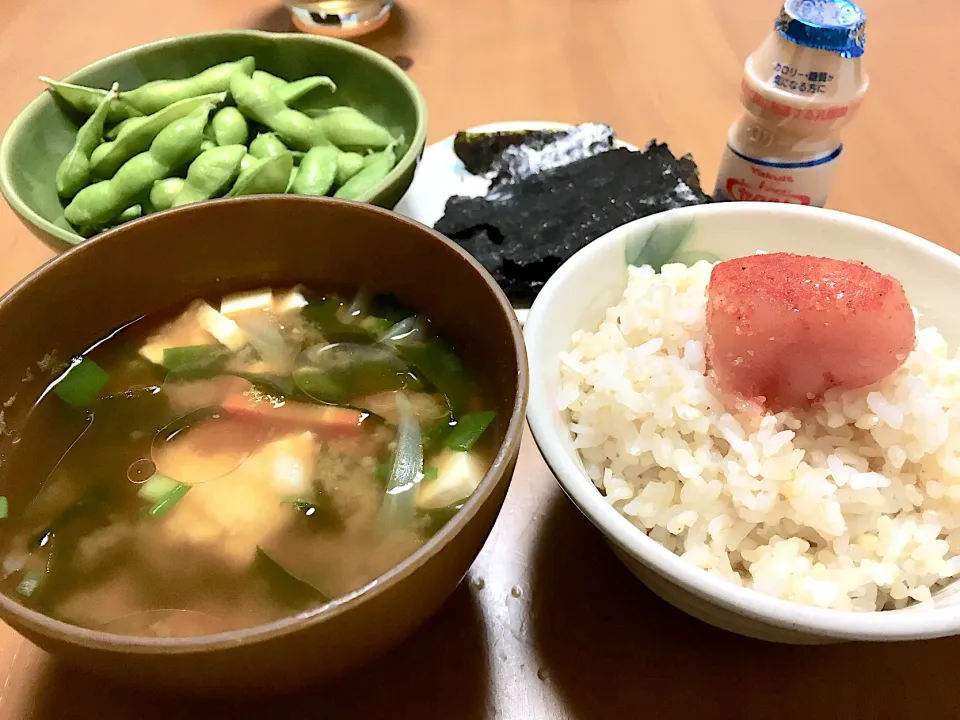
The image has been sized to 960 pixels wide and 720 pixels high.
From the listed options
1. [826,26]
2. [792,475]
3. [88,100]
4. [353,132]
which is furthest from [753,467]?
[88,100]

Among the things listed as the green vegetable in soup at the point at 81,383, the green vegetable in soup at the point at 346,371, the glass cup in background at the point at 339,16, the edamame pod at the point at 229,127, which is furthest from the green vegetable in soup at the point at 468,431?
the glass cup in background at the point at 339,16

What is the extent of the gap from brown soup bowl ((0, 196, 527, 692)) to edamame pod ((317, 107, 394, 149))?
535 millimetres

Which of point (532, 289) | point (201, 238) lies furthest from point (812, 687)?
point (201, 238)

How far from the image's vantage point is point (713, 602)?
2.45 feet

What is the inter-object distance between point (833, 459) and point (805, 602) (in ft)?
0.64

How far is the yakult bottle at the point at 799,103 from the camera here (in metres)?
1.27

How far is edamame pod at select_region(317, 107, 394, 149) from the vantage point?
1.52 meters

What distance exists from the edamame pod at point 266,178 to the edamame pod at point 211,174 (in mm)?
34

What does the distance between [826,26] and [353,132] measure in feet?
2.86

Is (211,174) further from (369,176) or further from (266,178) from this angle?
(369,176)

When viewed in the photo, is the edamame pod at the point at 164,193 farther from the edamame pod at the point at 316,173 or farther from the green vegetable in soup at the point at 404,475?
the green vegetable in soup at the point at 404,475

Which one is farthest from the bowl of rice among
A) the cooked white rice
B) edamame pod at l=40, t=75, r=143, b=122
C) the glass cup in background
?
the glass cup in background

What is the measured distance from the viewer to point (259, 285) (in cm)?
110

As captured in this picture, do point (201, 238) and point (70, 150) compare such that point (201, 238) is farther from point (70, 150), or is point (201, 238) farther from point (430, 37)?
point (430, 37)
